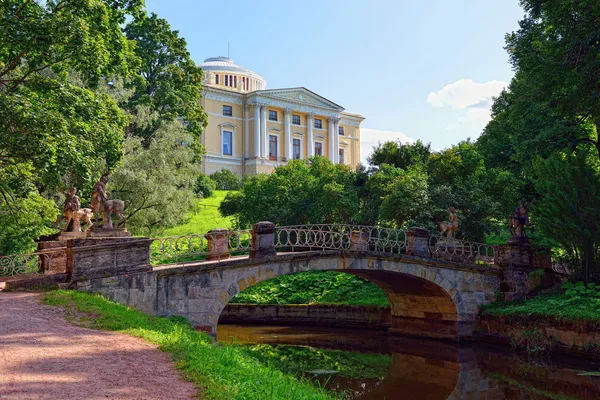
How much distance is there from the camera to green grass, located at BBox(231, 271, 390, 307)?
90.6ft

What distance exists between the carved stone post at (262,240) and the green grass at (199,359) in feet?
11.2

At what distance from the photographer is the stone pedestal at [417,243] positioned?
21.9 m

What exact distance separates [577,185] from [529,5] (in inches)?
246

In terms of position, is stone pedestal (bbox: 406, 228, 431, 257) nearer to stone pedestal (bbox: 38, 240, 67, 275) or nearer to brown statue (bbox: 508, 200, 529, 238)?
brown statue (bbox: 508, 200, 529, 238)

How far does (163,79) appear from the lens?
3152 cm

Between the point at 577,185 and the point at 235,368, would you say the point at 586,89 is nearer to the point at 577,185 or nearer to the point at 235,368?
the point at 577,185

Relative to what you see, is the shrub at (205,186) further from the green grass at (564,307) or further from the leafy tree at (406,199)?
the green grass at (564,307)

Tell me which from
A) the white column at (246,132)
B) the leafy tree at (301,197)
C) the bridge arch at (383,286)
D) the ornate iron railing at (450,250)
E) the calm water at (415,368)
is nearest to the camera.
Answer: the calm water at (415,368)

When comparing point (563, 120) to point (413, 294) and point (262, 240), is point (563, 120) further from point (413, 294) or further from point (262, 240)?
point (262, 240)

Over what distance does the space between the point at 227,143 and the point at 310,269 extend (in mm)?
47116

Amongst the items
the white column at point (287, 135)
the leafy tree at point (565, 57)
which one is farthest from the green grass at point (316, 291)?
the white column at point (287, 135)

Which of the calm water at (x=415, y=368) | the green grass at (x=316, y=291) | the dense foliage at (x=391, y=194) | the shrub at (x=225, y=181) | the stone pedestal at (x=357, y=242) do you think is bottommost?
the calm water at (x=415, y=368)

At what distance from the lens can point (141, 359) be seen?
8.94 metres

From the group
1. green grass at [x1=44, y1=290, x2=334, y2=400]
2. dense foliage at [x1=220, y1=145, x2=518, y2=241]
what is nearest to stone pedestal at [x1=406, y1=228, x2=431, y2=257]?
dense foliage at [x1=220, y1=145, x2=518, y2=241]
